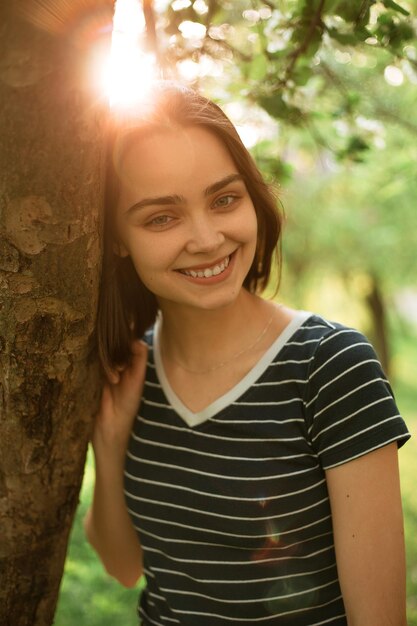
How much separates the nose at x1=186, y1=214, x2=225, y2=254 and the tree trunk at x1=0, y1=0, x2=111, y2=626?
0.95 feet

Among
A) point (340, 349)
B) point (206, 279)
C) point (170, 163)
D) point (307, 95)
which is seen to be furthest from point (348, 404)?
point (307, 95)

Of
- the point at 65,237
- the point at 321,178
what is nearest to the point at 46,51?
the point at 65,237

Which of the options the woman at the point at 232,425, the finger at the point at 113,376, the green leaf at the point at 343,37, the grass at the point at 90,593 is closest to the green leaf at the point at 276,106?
the green leaf at the point at 343,37

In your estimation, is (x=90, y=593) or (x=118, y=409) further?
(x=90, y=593)

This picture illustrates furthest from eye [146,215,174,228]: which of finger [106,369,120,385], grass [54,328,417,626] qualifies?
grass [54,328,417,626]

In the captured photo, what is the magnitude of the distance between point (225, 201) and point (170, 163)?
19cm

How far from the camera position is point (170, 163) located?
5.51 feet

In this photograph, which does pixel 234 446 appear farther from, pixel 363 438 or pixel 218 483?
pixel 363 438

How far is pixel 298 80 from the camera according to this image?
221 centimetres

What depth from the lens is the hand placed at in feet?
6.42

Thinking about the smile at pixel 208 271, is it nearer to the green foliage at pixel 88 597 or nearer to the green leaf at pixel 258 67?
the green leaf at pixel 258 67

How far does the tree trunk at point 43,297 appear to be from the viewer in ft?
4.06

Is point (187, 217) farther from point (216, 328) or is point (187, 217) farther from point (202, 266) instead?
point (216, 328)

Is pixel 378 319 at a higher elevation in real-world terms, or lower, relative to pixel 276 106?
higher
